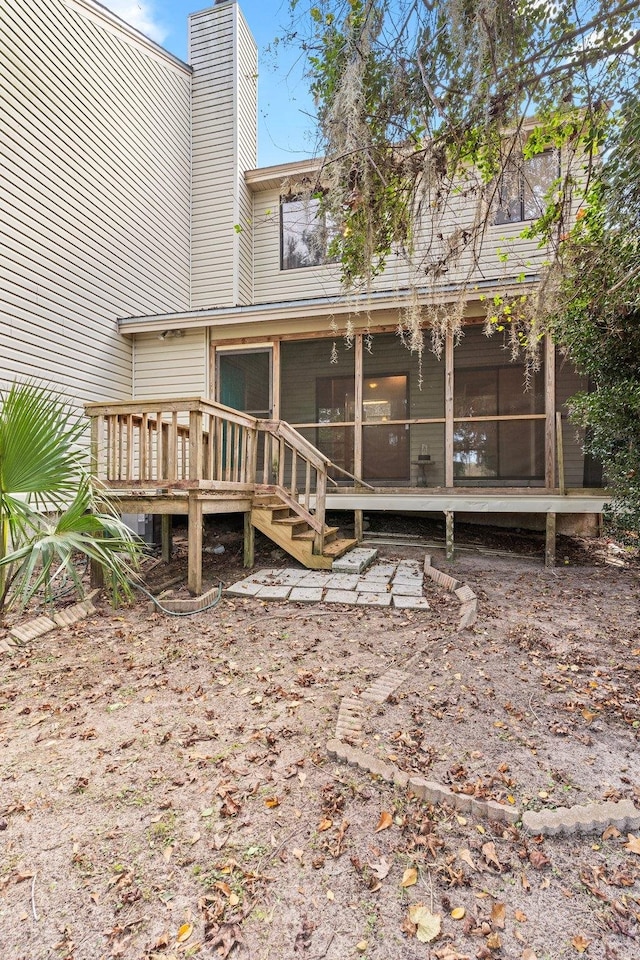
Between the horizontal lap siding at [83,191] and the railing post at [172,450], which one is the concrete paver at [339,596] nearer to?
the railing post at [172,450]

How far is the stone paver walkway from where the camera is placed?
14.1 ft

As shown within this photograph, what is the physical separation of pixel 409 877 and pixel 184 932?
684 millimetres

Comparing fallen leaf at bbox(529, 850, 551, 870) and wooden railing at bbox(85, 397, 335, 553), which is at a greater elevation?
wooden railing at bbox(85, 397, 335, 553)

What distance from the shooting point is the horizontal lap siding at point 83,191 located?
611 centimetres

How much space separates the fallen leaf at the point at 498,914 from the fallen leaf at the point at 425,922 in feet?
0.51

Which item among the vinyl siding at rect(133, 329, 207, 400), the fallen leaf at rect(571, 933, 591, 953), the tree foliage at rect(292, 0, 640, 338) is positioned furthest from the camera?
the vinyl siding at rect(133, 329, 207, 400)

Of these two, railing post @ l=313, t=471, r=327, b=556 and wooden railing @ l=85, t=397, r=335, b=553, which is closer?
wooden railing @ l=85, t=397, r=335, b=553

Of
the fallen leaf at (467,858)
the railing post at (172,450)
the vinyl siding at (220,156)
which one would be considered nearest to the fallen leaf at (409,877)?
the fallen leaf at (467,858)

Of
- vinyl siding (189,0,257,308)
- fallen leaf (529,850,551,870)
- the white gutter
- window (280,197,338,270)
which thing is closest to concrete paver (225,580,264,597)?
fallen leaf (529,850,551,870)

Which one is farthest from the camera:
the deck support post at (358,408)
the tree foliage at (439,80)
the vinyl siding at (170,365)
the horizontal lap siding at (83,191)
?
the vinyl siding at (170,365)

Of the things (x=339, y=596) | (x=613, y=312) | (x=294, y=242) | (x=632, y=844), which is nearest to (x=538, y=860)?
(x=632, y=844)

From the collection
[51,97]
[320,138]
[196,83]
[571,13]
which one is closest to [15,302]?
[51,97]

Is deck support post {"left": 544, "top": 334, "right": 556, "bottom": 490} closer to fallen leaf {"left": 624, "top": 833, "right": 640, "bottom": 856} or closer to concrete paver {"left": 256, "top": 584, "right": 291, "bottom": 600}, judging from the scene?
concrete paver {"left": 256, "top": 584, "right": 291, "bottom": 600}

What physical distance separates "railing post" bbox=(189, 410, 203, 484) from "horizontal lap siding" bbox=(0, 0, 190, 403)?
3.41 meters
